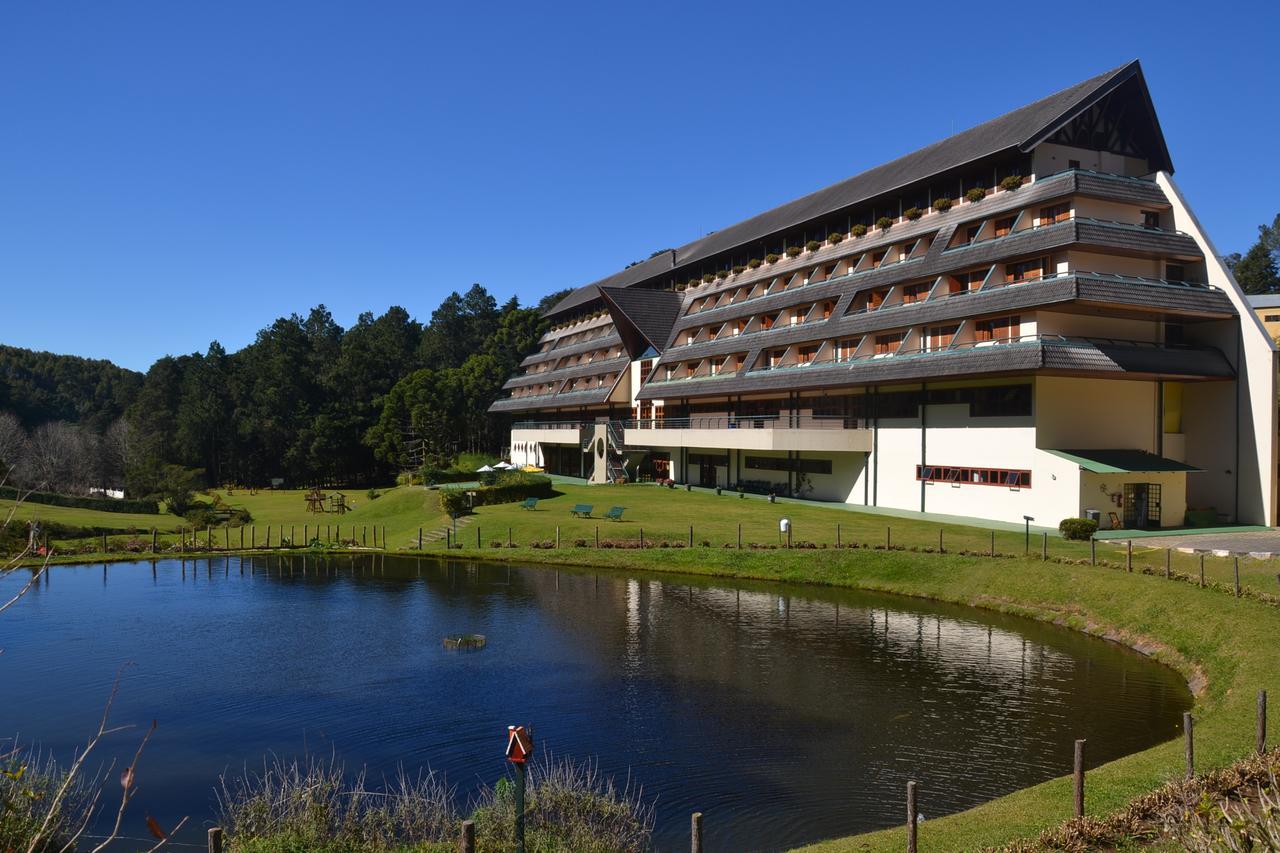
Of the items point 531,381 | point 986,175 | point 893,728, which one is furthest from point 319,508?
point 893,728

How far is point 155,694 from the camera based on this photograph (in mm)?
21219

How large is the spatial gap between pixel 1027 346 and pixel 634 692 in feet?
92.3

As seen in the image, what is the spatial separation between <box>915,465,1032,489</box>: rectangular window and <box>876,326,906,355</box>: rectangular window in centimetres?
710

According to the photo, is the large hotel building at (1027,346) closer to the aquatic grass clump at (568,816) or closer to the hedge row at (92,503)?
the aquatic grass clump at (568,816)

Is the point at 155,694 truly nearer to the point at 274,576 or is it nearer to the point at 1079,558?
the point at 274,576

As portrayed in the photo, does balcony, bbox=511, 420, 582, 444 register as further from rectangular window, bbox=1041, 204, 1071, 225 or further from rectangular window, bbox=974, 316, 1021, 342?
rectangular window, bbox=1041, 204, 1071, 225

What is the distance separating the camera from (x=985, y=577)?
32.9m

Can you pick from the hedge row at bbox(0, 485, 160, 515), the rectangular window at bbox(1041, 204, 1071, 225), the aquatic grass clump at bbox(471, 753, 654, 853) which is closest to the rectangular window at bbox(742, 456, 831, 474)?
the rectangular window at bbox(1041, 204, 1071, 225)

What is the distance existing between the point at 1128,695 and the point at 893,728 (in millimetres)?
7230

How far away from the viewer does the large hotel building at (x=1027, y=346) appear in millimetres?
41281

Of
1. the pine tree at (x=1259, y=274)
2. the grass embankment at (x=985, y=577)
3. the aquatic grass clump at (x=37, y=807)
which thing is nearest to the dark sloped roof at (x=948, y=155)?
the grass embankment at (x=985, y=577)

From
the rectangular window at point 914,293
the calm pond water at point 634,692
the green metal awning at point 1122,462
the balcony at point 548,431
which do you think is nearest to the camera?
the calm pond water at point 634,692

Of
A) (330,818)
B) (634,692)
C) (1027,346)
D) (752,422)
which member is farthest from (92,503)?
(1027,346)

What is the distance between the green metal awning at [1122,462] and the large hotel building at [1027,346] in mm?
180
